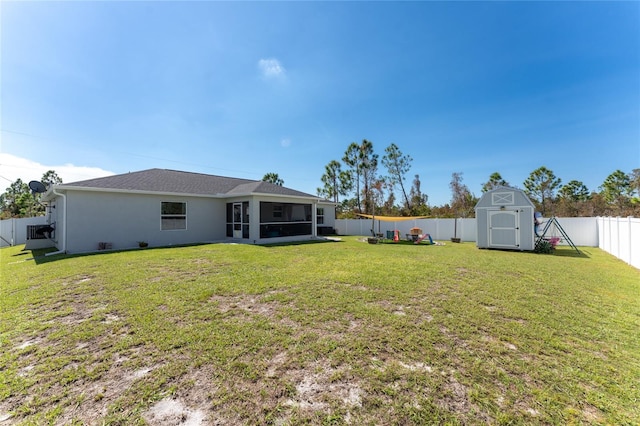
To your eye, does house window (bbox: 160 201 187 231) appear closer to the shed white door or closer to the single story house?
the single story house

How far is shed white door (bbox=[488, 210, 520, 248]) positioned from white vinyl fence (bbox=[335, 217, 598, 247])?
2.95 meters

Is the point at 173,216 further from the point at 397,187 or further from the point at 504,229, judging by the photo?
the point at 397,187

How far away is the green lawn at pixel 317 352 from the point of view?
6.46 feet

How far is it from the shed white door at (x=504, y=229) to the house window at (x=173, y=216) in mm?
15618

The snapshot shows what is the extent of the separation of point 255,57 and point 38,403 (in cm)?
1208

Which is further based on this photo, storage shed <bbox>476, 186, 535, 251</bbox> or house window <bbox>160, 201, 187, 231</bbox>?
house window <bbox>160, 201, 187, 231</bbox>

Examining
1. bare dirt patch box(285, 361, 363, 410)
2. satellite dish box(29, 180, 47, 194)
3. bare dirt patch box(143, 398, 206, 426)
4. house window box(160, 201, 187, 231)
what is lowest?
bare dirt patch box(285, 361, 363, 410)

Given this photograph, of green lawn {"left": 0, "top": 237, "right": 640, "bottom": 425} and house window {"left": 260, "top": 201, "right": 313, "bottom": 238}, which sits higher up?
house window {"left": 260, "top": 201, "right": 313, "bottom": 238}

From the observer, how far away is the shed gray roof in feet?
35.9

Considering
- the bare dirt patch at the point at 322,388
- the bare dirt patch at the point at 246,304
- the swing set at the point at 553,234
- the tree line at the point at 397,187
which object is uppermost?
the tree line at the point at 397,187

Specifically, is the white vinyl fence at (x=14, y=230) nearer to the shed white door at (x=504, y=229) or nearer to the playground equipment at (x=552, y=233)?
the shed white door at (x=504, y=229)

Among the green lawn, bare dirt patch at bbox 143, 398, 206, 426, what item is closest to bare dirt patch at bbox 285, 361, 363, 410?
the green lawn

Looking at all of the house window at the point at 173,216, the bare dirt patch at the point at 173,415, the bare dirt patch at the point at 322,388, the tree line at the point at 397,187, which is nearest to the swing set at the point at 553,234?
the tree line at the point at 397,187

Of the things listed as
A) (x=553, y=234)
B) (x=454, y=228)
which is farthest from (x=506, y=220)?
(x=553, y=234)
